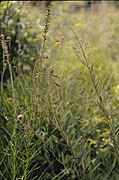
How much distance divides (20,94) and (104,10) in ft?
12.0

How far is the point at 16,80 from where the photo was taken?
346 centimetres

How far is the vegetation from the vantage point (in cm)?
207

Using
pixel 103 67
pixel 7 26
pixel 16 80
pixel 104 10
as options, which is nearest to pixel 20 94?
pixel 16 80

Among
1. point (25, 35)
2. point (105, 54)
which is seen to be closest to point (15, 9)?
point (25, 35)

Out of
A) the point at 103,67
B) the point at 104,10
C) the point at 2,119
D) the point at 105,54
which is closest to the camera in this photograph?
the point at 2,119

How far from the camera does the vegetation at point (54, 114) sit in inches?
81.7

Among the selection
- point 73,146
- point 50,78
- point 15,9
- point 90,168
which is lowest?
point 90,168

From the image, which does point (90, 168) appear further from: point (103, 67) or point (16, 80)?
point (103, 67)

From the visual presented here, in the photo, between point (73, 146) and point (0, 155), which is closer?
point (73, 146)

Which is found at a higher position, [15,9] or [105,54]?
[15,9]

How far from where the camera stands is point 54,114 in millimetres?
2082

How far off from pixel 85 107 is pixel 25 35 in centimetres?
141

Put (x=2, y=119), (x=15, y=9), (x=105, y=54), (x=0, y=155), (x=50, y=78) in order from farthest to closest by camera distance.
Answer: (x=105, y=54)
(x=15, y=9)
(x=2, y=119)
(x=0, y=155)
(x=50, y=78)

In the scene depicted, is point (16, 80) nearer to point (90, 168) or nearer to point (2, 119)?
point (2, 119)
